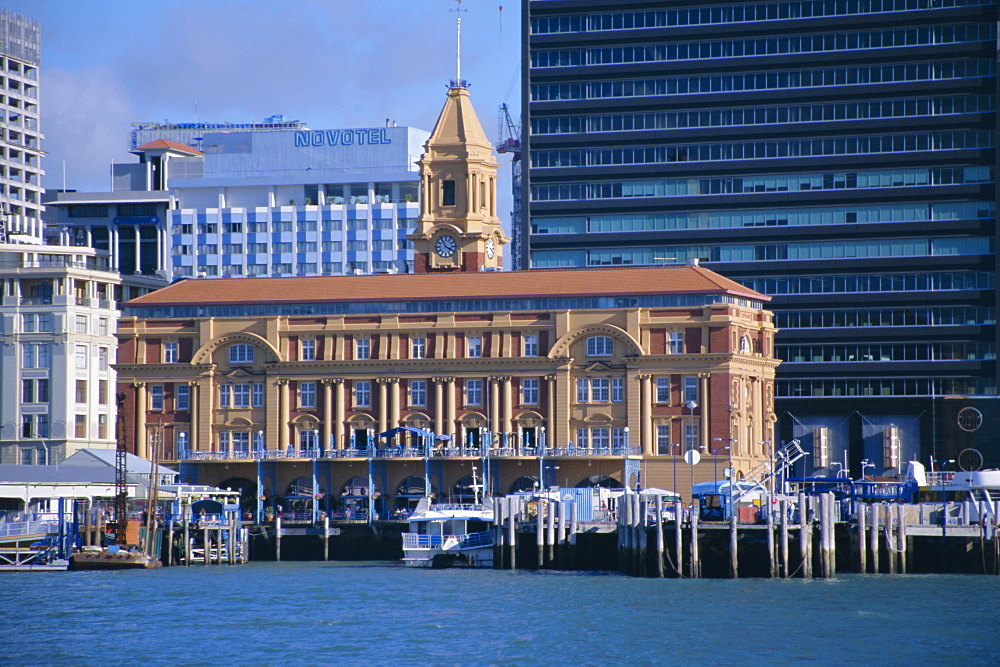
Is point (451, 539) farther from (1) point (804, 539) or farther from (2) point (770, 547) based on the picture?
(1) point (804, 539)

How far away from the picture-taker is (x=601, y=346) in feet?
489

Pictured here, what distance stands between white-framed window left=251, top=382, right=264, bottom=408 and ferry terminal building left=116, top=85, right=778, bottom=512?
0.12 metres

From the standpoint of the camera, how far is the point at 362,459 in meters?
147

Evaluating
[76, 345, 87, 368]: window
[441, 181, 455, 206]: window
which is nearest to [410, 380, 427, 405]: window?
[441, 181, 455, 206]: window

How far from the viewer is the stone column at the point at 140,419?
155375 mm

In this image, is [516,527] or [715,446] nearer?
[516,527]

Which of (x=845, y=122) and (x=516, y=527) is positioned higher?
(x=845, y=122)

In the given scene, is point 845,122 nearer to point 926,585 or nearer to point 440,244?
point 440,244

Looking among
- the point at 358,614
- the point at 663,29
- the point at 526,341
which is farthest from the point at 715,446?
the point at 358,614

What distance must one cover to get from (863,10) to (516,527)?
3402 inches

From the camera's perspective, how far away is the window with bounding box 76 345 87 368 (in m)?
176

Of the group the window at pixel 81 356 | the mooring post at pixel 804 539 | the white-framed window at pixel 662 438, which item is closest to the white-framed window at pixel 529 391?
the white-framed window at pixel 662 438

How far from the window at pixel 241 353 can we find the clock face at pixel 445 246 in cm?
2299

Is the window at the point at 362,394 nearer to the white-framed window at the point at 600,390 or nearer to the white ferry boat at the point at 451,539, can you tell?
the white-framed window at the point at 600,390
